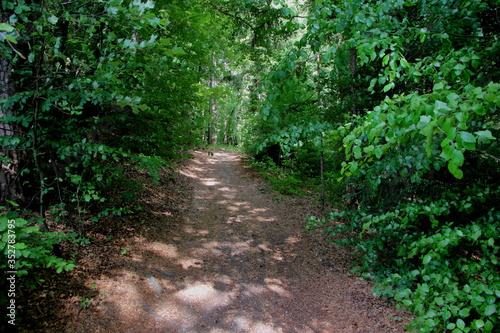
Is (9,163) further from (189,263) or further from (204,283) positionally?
(204,283)

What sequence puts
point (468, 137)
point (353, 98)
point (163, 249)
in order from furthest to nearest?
point (353, 98) → point (163, 249) → point (468, 137)

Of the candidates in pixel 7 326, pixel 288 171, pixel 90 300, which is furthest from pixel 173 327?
pixel 288 171

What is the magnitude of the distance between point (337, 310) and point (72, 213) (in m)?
5.01

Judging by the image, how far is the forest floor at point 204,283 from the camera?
3.83 metres

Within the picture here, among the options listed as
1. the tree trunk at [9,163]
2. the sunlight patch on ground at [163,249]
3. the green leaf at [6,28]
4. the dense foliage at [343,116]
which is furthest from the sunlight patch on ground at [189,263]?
the green leaf at [6,28]

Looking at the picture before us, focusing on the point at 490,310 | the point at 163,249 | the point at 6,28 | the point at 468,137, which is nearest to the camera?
the point at 468,137

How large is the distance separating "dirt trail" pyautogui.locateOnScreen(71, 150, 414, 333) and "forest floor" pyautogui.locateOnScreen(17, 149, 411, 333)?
17mm

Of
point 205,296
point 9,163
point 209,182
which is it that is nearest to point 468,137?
point 205,296

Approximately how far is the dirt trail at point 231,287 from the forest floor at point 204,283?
17 mm

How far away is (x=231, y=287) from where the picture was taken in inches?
203

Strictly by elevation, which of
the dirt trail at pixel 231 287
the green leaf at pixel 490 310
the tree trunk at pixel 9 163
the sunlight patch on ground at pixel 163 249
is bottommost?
the dirt trail at pixel 231 287

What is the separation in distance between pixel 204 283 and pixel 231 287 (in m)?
0.50

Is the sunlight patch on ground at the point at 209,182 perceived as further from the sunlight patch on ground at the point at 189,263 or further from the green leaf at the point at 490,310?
the green leaf at the point at 490,310

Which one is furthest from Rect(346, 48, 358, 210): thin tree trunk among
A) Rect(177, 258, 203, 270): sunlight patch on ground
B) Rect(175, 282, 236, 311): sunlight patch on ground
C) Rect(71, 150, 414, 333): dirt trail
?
Rect(177, 258, 203, 270): sunlight patch on ground
